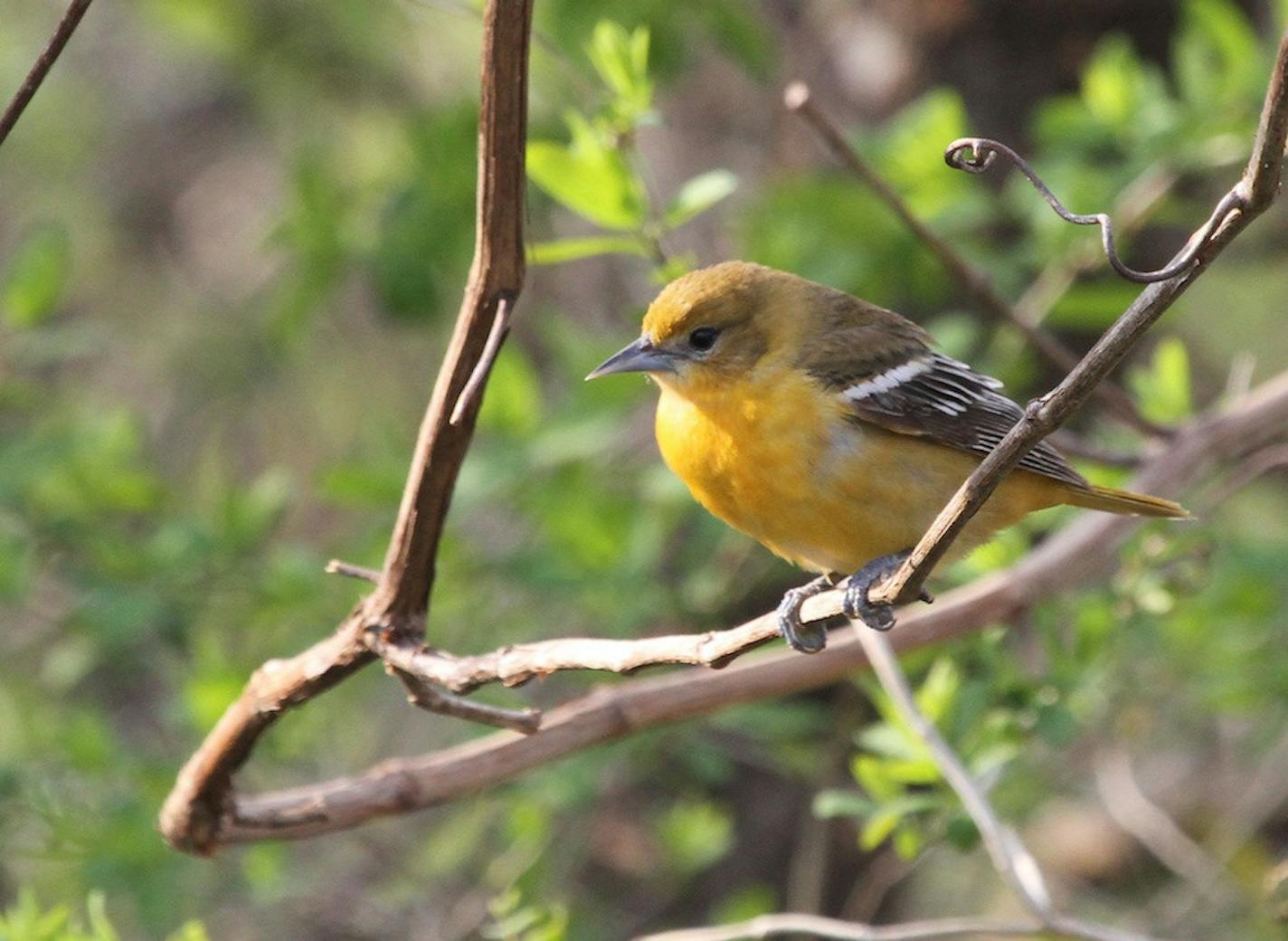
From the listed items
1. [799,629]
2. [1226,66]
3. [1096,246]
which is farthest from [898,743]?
[1226,66]

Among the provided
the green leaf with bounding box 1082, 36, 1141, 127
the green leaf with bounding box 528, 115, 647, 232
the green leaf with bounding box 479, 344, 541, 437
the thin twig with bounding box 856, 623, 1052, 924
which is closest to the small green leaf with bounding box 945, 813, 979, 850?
the thin twig with bounding box 856, 623, 1052, 924

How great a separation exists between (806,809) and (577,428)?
185 centimetres

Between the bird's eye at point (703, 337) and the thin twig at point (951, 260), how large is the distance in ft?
1.61

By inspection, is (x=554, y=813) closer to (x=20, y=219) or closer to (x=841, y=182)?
(x=841, y=182)

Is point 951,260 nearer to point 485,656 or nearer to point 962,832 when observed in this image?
point 962,832

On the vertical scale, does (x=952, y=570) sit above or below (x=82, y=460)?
below

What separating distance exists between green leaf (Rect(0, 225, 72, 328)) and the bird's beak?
2067 mm

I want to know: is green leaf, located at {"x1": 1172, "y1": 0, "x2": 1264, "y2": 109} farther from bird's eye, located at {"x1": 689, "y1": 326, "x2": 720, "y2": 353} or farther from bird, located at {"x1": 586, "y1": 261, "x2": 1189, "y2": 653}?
bird's eye, located at {"x1": 689, "y1": 326, "x2": 720, "y2": 353}

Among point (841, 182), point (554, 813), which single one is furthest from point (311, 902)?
point (841, 182)

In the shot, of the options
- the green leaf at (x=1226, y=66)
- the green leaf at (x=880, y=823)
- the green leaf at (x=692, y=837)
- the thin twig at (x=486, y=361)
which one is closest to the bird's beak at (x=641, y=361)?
the green leaf at (x=880, y=823)

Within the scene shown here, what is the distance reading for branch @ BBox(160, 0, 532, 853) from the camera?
2213 millimetres

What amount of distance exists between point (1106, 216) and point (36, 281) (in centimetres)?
366

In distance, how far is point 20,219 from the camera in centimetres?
815

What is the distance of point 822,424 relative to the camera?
11.2ft
